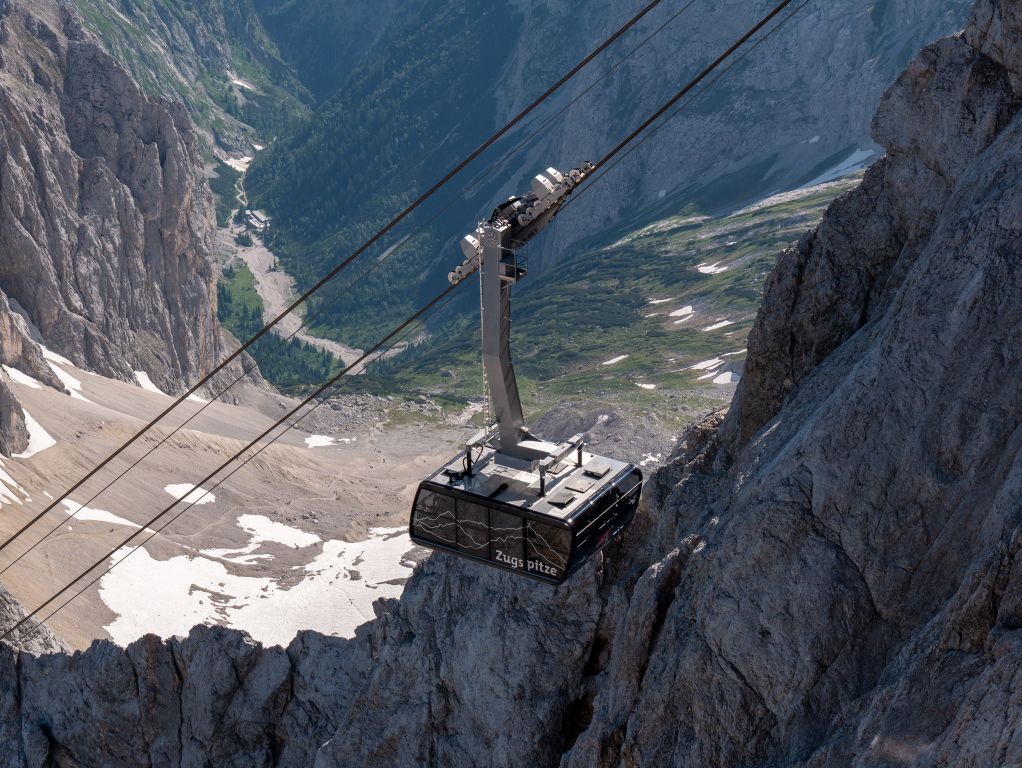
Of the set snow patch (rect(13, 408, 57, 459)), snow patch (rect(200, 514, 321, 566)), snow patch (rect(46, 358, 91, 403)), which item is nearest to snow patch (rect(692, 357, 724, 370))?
snow patch (rect(200, 514, 321, 566))

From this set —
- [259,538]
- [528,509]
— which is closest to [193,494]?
[259,538]

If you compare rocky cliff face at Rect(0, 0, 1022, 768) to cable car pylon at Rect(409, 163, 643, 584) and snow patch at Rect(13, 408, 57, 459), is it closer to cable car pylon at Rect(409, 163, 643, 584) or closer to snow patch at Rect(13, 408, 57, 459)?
cable car pylon at Rect(409, 163, 643, 584)

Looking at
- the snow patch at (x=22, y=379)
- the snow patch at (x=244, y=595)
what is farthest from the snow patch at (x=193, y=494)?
the snow patch at (x=22, y=379)

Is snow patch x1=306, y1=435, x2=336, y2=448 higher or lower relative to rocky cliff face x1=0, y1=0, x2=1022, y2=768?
lower

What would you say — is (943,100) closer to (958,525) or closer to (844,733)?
(958,525)

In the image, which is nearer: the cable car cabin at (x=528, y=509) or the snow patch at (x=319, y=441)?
the cable car cabin at (x=528, y=509)

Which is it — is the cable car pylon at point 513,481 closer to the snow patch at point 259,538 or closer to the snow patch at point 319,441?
the snow patch at point 259,538
